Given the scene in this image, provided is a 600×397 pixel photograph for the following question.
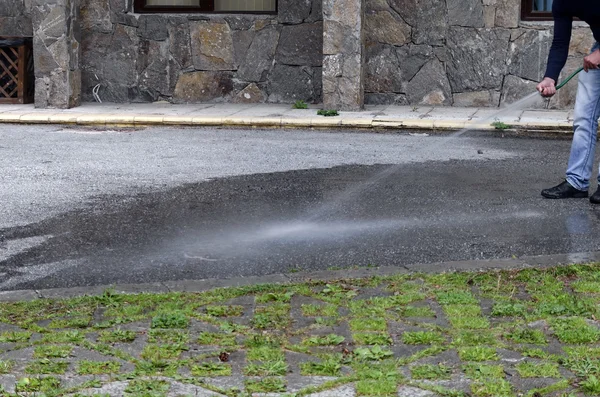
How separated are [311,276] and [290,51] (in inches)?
354

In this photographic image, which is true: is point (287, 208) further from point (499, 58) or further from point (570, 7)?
point (499, 58)

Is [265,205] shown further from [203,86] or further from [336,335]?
[203,86]

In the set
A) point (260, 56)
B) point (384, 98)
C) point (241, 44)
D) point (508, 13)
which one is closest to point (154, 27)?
point (241, 44)

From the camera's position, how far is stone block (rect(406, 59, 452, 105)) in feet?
46.2

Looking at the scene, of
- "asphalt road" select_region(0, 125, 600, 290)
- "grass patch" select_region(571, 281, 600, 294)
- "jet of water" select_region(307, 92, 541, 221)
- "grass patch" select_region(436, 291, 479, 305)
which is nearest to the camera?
"grass patch" select_region(436, 291, 479, 305)

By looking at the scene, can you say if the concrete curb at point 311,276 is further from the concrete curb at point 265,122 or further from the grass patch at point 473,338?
the concrete curb at point 265,122

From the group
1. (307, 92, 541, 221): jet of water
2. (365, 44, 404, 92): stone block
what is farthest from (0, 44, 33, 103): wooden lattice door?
(307, 92, 541, 221): jet of water

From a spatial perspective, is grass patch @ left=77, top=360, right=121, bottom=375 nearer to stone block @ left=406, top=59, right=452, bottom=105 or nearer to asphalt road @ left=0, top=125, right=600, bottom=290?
asphalt road @ left=0, top=125, right=600, bottom=290

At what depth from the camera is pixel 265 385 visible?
3967 mm

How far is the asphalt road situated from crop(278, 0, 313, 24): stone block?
10.3 feet

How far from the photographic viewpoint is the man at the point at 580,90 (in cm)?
788

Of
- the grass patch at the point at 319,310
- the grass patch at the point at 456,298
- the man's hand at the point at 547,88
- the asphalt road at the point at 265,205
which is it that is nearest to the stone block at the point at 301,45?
the asphalt road at the point at 265,205

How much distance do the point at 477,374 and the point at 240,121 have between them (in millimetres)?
8465

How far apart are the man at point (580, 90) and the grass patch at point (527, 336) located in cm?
365
